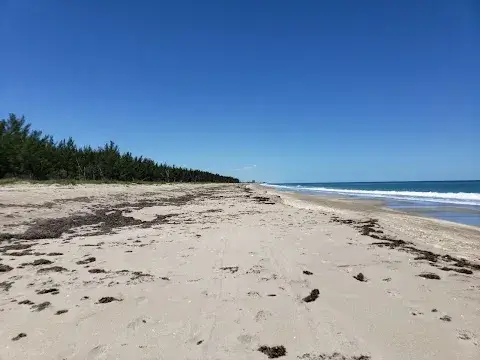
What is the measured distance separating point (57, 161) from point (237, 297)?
67577mm

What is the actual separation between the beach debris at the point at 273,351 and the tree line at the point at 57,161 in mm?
62889

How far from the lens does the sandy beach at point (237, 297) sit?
174 inches

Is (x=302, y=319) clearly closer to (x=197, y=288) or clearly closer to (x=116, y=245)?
(x=197, y=288)

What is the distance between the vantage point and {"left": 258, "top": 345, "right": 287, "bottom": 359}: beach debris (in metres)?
4.22

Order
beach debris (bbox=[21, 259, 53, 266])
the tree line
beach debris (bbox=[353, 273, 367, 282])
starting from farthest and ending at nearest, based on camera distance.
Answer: the tree line → beach debris (bbox=[21, 259, 53, 266]) → beach debris (bbox=[353, 273, 367, 282])

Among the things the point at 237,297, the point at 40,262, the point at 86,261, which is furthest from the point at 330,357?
the point at 40,262

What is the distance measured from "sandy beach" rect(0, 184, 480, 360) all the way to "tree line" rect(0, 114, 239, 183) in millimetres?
53591

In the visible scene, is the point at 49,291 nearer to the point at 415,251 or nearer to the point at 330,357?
the point at 330,357

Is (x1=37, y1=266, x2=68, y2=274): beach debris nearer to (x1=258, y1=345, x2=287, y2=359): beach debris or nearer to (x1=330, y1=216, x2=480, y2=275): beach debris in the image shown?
(x1=258, y1=345, x2=287, y2=359): beach debris

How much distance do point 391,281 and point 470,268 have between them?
2.50 meters

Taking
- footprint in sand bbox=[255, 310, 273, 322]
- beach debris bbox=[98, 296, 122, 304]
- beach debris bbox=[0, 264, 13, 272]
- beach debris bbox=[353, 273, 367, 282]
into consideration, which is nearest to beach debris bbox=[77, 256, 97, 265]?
beach debris bbox=[0, 264, 13, 272]

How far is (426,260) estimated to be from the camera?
28.7 feet

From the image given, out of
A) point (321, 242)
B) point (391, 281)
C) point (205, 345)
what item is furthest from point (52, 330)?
point (321, 242)

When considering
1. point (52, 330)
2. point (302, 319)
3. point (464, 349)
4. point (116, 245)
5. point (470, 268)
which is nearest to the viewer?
point (464, 349)
